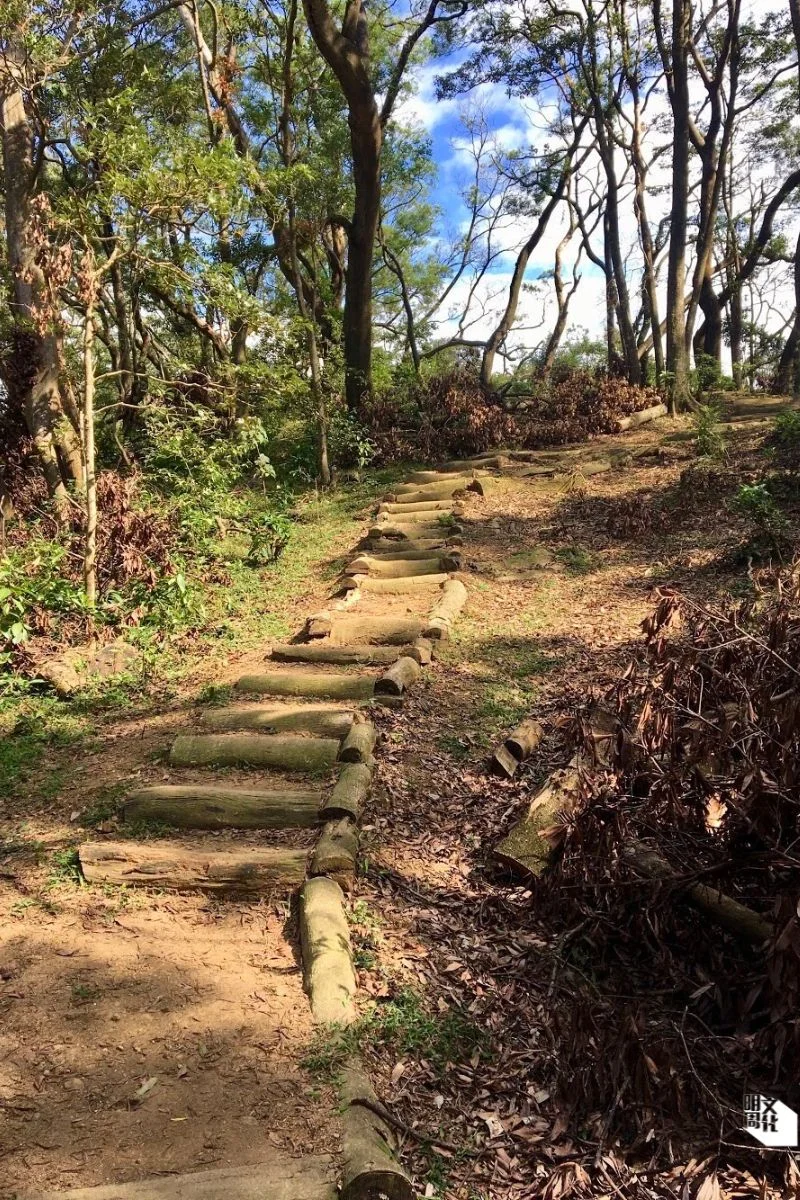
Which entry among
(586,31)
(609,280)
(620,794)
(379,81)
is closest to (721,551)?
(620,794)

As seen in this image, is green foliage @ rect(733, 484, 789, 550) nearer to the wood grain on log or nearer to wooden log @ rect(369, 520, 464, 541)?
the wood grain on log

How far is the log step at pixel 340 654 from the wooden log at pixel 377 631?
0.75 ft

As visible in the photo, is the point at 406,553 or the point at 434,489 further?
the point at 434,489

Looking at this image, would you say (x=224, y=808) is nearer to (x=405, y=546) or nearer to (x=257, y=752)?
(x=257, y=752)

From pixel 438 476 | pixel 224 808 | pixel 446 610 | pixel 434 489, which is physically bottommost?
pixel 224 808

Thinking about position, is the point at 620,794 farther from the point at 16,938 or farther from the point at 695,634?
the point at 16,938

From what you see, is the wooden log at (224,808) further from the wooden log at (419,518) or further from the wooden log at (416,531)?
the wooden log at (419,518)

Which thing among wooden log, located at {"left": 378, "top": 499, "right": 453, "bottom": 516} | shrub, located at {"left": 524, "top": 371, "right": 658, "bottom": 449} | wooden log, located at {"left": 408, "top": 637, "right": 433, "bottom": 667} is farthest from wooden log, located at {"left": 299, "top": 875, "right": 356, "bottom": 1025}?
shrub, located at {"left": 524, "top": 371, "right": 658, "bottom": 449}

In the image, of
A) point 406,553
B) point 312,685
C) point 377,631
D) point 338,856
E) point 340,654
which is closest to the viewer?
point 338,856

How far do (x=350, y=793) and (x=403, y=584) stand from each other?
3.73m

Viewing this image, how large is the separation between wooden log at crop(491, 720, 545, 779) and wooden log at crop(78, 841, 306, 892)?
1357 mm

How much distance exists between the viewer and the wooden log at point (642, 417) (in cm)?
1306

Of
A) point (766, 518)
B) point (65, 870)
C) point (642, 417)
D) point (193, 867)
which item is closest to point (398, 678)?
point (193, 867)

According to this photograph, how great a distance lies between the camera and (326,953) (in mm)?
3088
